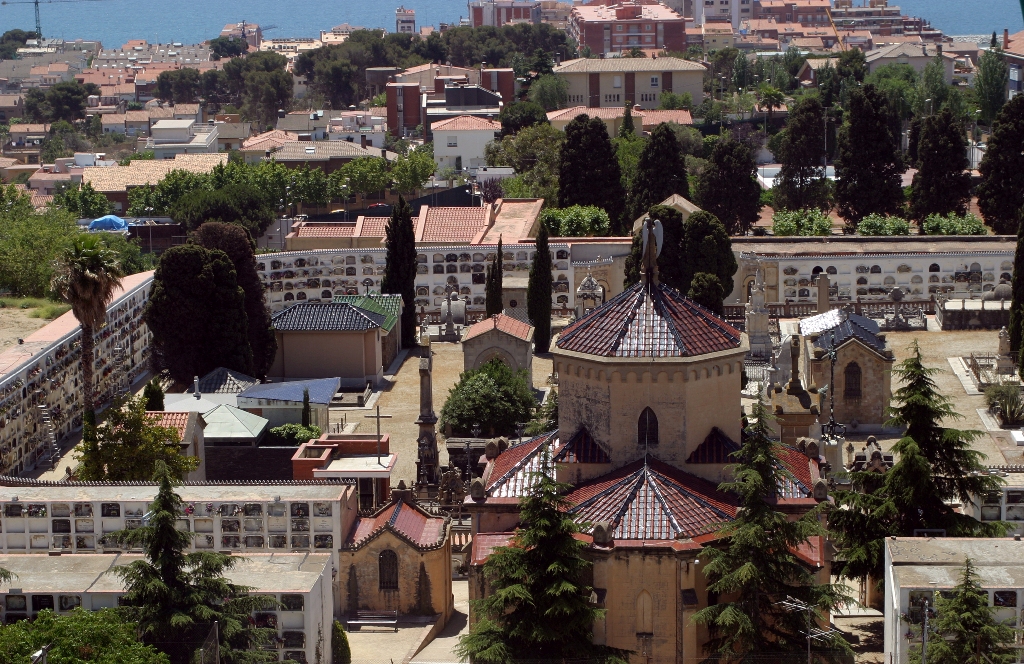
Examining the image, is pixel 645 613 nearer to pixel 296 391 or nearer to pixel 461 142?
pixel 296 391

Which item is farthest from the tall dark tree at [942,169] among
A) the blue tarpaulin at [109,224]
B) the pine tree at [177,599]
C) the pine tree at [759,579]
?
the pine tree at [177,599]

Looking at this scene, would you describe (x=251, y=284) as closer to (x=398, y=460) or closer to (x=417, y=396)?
(x=417, y=396)

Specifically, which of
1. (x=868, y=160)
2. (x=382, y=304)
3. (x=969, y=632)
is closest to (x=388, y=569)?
(x=969, y=632)

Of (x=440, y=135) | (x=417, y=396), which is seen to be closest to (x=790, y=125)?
(x=440, y=135)

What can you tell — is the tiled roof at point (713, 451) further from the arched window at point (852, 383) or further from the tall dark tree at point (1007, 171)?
the tall dark tree at point (1007, 171)

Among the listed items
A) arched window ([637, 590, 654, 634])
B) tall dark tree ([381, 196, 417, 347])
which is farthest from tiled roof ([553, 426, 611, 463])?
tall dark tree ([381, 196, 417, 347])

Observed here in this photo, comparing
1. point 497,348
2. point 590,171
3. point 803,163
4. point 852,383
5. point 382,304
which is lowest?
point 852,383
